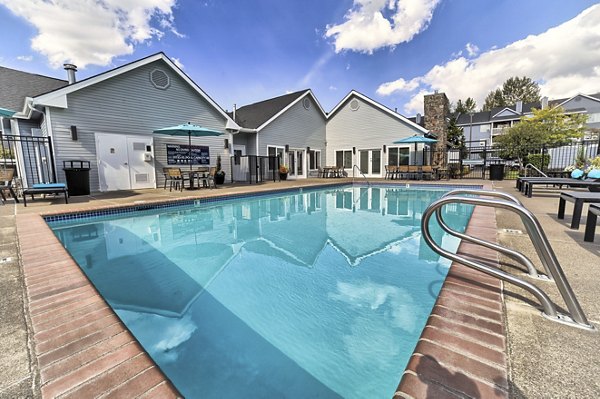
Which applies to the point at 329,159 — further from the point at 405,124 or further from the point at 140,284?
the point at 140,284

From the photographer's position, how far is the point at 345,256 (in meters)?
3.97

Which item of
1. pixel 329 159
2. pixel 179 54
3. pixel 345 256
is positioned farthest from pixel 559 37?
pixel 345 256

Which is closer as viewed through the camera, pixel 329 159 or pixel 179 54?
pixel 179 54

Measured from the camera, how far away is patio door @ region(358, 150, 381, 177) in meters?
17.5

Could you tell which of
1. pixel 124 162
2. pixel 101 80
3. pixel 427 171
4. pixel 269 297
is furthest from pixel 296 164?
pixel 269 297

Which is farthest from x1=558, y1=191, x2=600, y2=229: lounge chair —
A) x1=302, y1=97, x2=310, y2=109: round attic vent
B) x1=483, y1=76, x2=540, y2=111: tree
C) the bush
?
x1=483, y1=76, x2=540, y2=111: tree

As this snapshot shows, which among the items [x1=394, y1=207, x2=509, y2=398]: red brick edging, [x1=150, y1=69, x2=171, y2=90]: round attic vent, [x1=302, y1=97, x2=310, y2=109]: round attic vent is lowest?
[x1=394, y1=207, x2=509, y2=398]: red brick edging

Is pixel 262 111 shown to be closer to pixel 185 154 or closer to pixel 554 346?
pixel 185 154

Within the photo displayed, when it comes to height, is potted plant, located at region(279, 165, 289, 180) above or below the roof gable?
below

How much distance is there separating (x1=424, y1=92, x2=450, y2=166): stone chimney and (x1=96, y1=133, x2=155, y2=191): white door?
15.2m

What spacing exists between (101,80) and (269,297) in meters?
10.6

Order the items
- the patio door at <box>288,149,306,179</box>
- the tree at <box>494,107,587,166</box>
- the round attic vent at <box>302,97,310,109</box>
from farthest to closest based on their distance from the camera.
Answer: the round attic vent at <box>302,97,310,109</box>, the patio door at <box>288,149,306,179</box>, the tree at <box>494,107,587,166</box>

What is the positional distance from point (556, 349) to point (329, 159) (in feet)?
61.1

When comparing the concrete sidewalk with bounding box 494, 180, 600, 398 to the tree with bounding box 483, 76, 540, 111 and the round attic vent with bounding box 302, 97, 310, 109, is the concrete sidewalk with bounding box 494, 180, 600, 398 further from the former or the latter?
the tree with bounding box 483, 76, 540, 111
